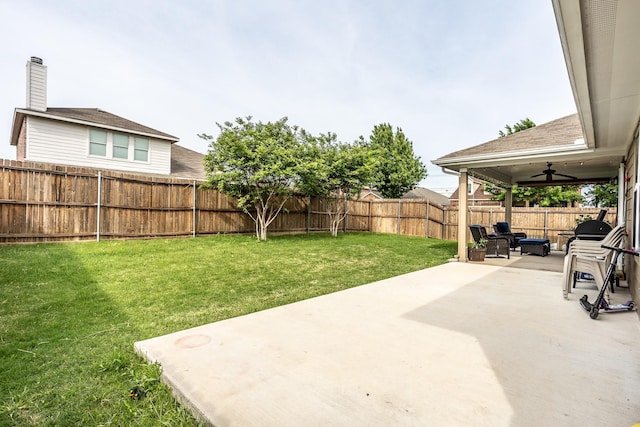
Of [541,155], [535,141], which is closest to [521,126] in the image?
[535,141]

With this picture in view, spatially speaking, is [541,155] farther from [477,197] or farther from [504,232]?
[477,197]

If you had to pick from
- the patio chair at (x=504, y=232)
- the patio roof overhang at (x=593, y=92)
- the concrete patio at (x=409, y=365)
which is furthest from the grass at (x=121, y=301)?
the patio roof overhang at (x=593, y=92)

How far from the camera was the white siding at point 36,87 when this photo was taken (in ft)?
37.3

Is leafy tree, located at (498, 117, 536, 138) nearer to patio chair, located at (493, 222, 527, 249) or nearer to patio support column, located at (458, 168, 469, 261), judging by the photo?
patio chair, located at (493, 222, 527, 249)

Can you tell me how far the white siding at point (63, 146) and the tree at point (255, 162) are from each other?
505cm

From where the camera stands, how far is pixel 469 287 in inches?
208

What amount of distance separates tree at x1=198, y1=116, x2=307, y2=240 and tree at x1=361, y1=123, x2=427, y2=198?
20.2 m

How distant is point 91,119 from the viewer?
1236 cm

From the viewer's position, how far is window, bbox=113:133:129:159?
1283 centimetres

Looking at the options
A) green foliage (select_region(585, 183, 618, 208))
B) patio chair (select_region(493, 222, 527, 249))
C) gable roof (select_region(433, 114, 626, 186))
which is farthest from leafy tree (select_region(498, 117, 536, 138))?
patio chair (select_region(493, 222, 527, 249))

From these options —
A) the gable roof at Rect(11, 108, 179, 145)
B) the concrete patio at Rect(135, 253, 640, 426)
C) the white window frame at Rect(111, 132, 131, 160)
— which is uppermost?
the gable roof at Rect(11, 108, 179, 145)

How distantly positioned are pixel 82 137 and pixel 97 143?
19.6 inches

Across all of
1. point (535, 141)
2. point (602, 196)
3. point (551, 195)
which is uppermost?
point (535, 141)

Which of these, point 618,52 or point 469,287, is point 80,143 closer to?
point 469,287
